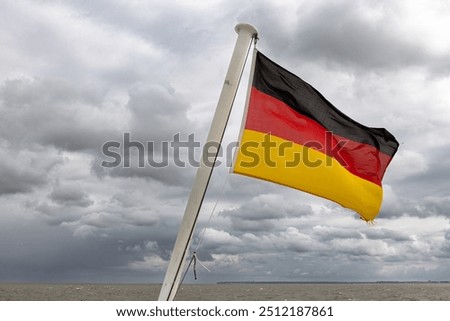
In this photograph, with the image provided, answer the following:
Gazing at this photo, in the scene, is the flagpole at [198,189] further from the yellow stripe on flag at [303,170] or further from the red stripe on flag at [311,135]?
the red stripe on flag at [311,135]

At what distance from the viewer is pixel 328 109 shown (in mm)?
11984

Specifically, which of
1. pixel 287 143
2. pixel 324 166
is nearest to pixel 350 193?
pixel 324 166

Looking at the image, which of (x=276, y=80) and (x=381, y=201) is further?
(x=381, y=201)

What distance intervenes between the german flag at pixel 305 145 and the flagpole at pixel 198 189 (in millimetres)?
1021

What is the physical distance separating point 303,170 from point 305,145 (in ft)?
1.96

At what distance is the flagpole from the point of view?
9039 mm

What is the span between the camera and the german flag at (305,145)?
420 inches

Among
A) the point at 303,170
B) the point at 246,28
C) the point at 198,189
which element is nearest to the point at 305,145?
the point at 303,170

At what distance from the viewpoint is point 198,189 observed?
30.1ft

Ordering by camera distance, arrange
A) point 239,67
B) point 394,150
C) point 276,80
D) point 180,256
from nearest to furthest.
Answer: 1. point 180,256
2. point 239,67
3. point 276,80
4. point 394,150

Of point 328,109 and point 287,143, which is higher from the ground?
point 328,109

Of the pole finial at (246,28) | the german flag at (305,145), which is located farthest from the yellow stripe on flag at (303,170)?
the pole finial at (246,28)
